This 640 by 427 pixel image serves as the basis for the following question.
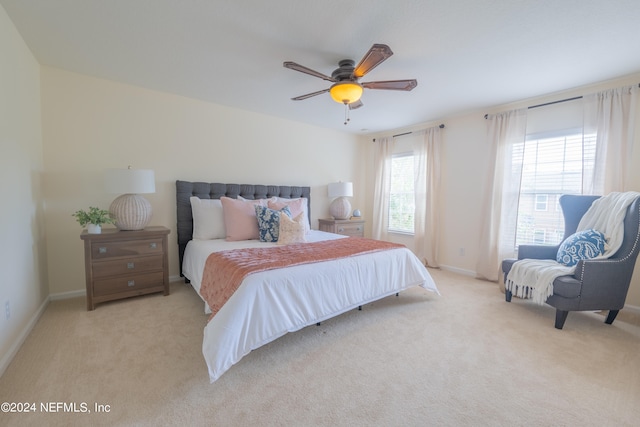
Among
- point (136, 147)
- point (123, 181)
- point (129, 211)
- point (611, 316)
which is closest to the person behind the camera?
point (611, 316)

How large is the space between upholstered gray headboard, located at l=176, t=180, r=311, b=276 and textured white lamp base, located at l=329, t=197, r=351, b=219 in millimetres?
1031

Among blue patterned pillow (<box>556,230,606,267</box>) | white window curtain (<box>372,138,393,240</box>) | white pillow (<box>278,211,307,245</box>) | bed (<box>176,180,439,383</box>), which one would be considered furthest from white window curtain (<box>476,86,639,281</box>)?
white pillow (<box>278,211,307,245</box>)

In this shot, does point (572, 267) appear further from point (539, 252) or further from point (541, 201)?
point (541, 201)

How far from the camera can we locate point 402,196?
15.9ft

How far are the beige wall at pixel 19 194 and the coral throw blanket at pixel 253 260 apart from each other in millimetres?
1295

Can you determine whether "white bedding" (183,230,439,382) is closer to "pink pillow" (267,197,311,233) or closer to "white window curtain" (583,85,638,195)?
"pink pillow" (267,197,311,233)

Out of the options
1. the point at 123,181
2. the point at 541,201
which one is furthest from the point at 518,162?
the point at 123,181

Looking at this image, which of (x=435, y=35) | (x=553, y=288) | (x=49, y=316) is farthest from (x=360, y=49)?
(x=49, y=316)

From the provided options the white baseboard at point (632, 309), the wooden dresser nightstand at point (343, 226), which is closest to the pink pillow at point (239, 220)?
the wooden dresser nightstand at point (343, 226)

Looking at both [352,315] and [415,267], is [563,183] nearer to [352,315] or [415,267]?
[415,267]

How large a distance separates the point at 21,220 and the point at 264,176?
2.62 m

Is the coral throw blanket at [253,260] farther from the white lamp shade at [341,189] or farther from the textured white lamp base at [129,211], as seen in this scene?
the white lamp shade at [341,189]

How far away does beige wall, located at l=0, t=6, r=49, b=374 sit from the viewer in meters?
1.83

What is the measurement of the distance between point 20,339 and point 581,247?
487 cm
